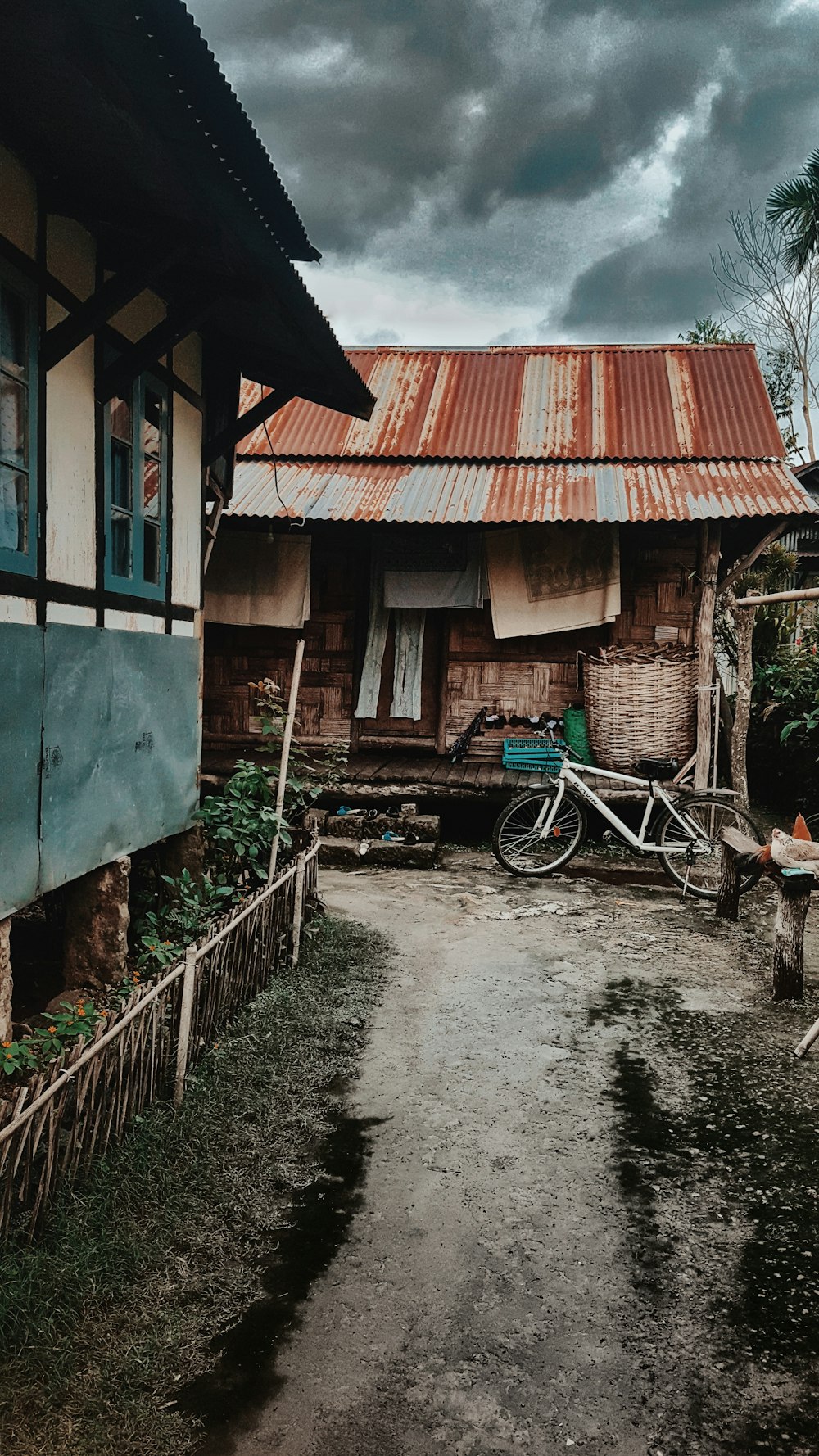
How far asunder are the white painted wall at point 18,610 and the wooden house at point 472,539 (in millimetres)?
5457

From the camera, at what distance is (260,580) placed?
1069 cm

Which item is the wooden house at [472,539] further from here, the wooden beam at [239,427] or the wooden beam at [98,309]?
the wooden beam at [98,309]

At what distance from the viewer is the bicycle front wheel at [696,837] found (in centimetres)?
815

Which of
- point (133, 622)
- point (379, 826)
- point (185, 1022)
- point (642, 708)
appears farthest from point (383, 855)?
point (185, 1022)

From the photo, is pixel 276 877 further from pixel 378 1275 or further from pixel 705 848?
pixel 705 848

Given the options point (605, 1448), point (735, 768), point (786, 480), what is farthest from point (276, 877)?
point (786, 480)

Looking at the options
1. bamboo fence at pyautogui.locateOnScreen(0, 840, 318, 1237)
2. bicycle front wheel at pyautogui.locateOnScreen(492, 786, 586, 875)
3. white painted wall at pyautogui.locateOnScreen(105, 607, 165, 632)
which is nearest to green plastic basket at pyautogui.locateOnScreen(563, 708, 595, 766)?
bicycle front wheel at pyautogui.locateOnScreen(492, 786, 586, 875)

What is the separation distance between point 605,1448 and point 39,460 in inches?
162

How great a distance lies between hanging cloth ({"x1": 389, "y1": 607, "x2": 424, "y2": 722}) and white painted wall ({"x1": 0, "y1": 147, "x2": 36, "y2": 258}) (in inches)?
264

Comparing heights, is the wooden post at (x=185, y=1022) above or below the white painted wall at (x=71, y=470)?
below

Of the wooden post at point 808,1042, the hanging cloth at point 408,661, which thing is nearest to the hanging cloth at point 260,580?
the hanging cloth at point 408,661

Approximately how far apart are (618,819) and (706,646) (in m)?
2.48

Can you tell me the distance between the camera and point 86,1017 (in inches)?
169

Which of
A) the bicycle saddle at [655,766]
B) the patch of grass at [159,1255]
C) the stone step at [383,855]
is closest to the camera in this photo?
the patch of grass at [159,1255]
